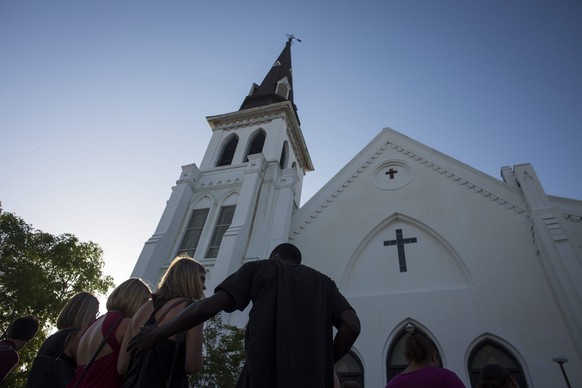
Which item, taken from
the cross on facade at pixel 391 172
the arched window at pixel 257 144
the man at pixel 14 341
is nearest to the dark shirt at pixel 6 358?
the man at pixel 14 341

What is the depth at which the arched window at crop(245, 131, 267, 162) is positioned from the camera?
1834cm

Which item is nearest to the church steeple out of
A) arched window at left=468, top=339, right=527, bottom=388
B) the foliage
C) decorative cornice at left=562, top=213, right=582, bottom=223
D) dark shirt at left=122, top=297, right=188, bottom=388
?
decorative cornice at left=562, top=213, right=582, bottom=223

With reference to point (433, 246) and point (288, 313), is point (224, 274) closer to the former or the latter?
point (433, 246)

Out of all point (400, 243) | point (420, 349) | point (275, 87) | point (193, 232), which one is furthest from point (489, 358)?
point (275, 87)

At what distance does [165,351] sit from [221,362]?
499cm

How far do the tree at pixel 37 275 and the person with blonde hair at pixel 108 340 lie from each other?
14.5 m

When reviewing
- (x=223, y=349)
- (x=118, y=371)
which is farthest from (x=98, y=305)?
(x=223, y=349)

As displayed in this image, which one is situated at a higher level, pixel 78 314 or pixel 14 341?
pixel 78 314

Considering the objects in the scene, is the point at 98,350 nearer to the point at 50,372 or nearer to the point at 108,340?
the point at 108,340

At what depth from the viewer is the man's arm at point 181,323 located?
7.06 ft

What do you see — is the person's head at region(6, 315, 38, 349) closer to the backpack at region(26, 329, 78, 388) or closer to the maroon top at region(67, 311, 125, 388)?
the backpack at region(26, 329, 78, 388)

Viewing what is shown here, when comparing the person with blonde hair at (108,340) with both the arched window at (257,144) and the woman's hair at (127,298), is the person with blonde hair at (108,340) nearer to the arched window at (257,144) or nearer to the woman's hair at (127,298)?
the woman's hair at (127,298)

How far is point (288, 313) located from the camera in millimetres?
2279

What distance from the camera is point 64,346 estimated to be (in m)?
3.37
